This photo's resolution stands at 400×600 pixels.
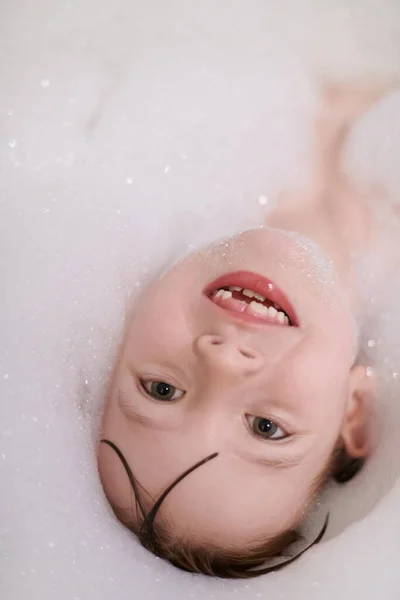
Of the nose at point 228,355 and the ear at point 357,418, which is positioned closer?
the nose at point 228,355

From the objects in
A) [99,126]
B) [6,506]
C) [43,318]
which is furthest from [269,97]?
[6,506]

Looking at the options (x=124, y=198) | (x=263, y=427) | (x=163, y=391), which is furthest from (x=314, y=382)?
(x=124, y=198)

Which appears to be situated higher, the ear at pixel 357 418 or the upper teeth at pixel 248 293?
the upper teeth at pixel 248 293

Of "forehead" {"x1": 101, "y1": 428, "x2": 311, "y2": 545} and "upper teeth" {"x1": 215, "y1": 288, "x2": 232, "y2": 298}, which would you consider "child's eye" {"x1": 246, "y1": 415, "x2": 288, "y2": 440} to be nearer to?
"forehead" {"x1": 101, "y1": 428, "x2": 311, "y2": 545}

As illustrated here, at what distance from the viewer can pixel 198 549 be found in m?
0.84

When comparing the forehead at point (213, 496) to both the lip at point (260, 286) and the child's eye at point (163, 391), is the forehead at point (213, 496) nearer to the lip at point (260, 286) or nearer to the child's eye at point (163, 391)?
the child's eye at point (163, 391)

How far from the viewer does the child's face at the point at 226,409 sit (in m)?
0.83

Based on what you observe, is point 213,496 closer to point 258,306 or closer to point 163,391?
point 163,391

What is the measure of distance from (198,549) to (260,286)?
0.33 meters

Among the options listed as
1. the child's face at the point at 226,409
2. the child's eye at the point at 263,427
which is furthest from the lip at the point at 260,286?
the child's eye at the point at 263,427

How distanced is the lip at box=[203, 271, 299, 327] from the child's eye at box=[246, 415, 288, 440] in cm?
13

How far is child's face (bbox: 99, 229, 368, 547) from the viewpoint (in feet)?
2.71

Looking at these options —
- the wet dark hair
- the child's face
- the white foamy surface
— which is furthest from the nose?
the white foamy surface

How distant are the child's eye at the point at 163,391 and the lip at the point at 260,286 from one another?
0.13m
